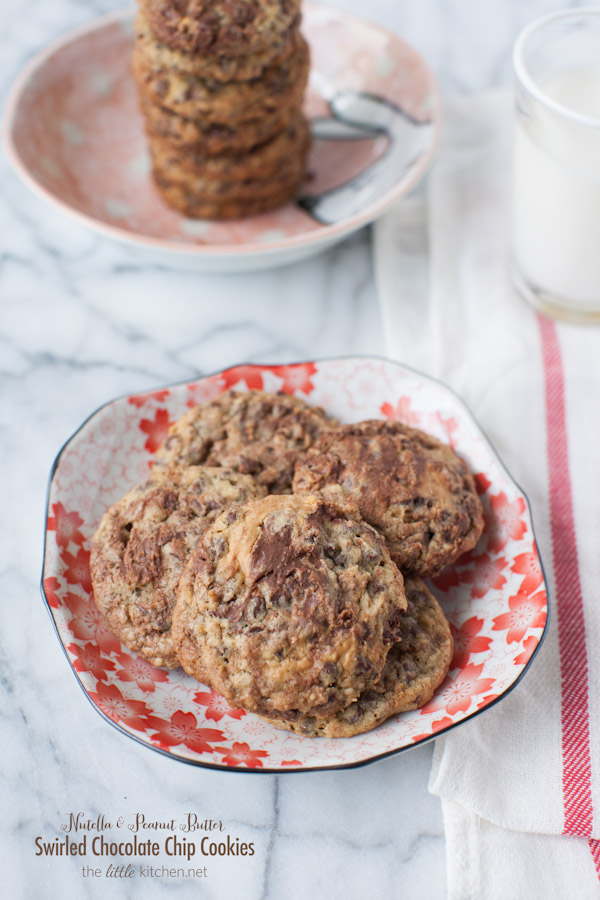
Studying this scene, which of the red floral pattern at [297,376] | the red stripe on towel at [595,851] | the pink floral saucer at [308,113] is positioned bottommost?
the red stripe on towel at [595,851]

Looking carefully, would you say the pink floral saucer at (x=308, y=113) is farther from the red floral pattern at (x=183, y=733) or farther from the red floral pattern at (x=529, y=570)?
the red floral pattern at (x=183, y=733)

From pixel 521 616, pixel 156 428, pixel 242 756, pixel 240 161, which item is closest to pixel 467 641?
pixel 521 616

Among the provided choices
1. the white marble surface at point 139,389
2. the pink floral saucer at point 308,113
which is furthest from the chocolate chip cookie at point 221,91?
the white marble surface at point 139,389

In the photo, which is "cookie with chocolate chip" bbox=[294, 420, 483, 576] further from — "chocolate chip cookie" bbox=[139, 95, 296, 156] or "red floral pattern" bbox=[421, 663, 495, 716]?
"chocolate chip cookie" bbox=[139, 95, 296, 156]

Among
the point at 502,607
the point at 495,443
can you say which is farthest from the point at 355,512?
the point at 495,443

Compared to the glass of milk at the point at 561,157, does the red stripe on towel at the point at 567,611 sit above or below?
below

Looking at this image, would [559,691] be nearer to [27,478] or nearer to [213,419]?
[213,419]
